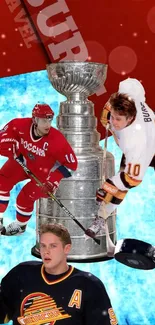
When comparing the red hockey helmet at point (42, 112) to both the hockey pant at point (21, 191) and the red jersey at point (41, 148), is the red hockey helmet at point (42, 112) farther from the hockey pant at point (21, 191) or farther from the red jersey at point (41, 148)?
the hockey pant at point (21, 191)

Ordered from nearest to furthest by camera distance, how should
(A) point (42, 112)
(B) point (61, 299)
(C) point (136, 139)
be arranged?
1. (B) point (61, 299)
2. (C) point (136, 139)
3. (A) point (42, 112)

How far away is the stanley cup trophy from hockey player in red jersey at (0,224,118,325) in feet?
1.93

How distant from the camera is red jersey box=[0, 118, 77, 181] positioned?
88.1 inches

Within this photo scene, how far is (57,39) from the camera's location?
8.38 ft

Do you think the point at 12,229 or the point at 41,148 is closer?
the point at 41,148

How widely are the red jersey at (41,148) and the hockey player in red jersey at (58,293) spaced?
1.68 feet

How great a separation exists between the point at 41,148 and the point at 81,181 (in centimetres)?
24

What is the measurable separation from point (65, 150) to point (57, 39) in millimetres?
540

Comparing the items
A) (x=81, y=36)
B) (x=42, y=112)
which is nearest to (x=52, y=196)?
(x=42, y=112)

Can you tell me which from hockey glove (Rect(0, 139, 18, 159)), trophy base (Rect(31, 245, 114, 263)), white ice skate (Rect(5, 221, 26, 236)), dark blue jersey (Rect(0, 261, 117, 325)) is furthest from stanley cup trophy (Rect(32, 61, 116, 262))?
dark blue jersey (Rect(0, 261, 117, 325))

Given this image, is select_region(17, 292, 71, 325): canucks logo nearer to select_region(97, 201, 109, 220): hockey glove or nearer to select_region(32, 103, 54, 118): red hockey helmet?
select_region(97, 201, 109, 220): hockey glove

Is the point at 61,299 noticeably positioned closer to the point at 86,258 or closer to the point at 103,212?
the point at 103,212

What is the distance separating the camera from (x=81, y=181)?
2.40m

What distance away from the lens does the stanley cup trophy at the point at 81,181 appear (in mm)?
2373
